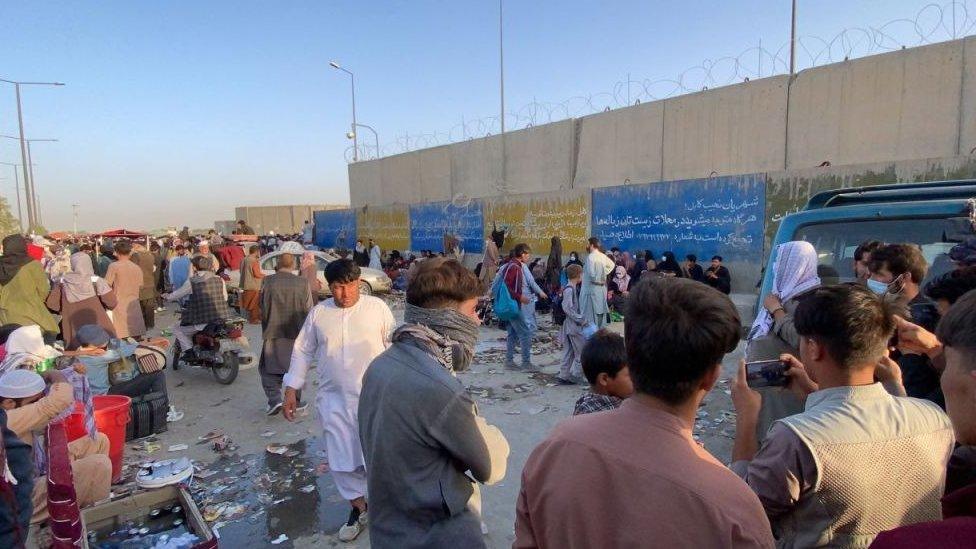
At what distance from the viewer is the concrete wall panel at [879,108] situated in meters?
10.9

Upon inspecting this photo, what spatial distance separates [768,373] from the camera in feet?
5.81

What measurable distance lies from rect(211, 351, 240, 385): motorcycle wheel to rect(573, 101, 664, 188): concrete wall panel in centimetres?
1283

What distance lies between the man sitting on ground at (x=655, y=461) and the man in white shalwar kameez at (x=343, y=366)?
238 centimetres

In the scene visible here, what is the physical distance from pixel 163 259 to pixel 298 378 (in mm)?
13501

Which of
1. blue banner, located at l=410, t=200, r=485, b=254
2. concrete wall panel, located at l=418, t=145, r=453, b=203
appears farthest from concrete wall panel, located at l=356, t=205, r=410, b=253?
concrete wall panel, located at l=418, t=145, r=453, b=203

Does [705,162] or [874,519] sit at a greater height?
[705,162]

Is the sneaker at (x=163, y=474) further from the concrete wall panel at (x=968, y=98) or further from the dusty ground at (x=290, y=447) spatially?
the concrete wall panel at (x=968, y=98)

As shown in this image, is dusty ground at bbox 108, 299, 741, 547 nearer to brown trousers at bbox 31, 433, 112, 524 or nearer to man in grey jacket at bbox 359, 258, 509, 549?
brown trousers at bbox 31, 433, 112, 524

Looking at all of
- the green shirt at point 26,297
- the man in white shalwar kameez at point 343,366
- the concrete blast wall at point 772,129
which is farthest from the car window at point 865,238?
the concrete blast wall at point 772,129

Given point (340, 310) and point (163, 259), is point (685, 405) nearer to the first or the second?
point (340, 310)

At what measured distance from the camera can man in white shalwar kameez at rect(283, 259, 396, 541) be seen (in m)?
3.36

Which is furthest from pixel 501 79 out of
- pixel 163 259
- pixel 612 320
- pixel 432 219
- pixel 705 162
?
pixel 612 320

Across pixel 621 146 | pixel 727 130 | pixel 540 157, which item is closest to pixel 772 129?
pixel 727 130

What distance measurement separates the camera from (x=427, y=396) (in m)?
1.71
